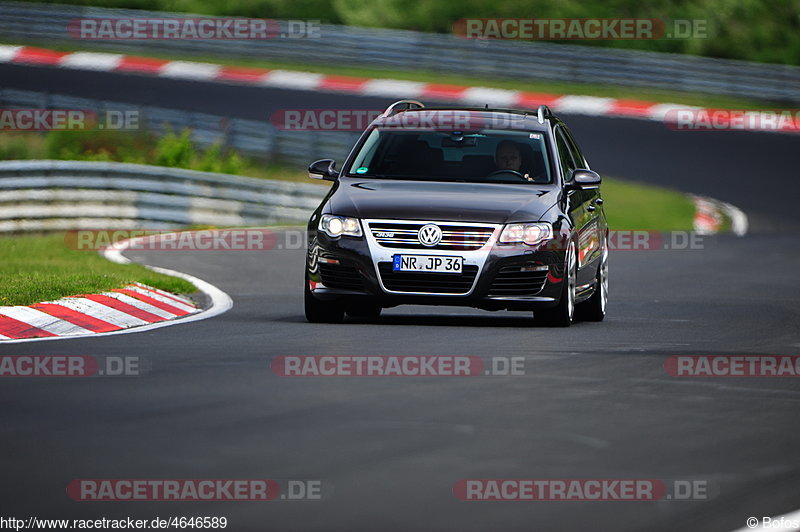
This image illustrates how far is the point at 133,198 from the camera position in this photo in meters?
24.5

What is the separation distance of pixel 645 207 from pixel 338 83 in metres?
12.7

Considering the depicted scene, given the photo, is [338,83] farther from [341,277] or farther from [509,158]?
[341,277]

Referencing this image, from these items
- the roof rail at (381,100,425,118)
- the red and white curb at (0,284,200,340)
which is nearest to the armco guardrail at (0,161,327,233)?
the red and white curb at (0,284,200,340)

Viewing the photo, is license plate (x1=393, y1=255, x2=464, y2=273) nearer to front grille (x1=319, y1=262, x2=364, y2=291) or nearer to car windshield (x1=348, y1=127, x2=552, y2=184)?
front grille (x1=319, y1=262, x2=364, y2=291)

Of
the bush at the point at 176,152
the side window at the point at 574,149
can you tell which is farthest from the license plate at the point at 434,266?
the bush at the point at 176,152

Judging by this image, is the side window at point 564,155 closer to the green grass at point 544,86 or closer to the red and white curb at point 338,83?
the red and white curb at point 338,83

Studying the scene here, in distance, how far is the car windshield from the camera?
13195 millimetres

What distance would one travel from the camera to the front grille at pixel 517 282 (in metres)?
12.2

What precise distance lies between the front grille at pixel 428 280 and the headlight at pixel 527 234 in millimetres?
346

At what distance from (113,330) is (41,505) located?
6.20 metres

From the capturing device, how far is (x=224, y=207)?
25250mm

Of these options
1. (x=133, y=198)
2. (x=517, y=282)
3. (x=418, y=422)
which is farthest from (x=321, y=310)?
(x=133, y=198)

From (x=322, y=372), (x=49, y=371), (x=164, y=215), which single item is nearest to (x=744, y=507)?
(x=322, y=372)

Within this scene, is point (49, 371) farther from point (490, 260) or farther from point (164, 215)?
point (164, 215)
